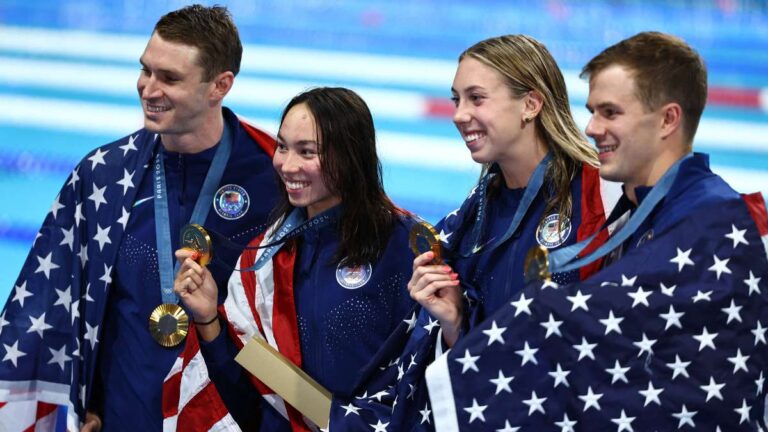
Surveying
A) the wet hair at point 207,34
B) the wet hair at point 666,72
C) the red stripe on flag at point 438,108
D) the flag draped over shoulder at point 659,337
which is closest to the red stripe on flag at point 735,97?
the red stripe on flag at point 438,108

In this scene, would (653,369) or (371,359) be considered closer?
(653,369)

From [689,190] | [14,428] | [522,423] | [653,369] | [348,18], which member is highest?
[348,18]

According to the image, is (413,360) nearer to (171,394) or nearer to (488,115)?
(488,115)

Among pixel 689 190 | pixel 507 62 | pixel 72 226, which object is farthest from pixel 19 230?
pixel 689 190

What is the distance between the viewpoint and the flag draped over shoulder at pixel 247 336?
3.30 m

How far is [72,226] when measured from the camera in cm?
367

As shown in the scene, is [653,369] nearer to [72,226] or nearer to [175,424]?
[175,424]

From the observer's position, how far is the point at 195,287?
3330 mm

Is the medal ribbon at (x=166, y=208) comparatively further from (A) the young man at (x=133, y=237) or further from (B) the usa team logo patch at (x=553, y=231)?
(B) the usa team logo patch at (x=553, y=231)

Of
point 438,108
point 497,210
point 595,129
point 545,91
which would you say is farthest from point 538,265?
point 438,108

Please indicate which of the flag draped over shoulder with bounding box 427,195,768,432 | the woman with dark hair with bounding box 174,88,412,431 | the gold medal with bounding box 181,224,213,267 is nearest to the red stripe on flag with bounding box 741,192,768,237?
the flag draped over shoulder with bounding box 427,195,768,432

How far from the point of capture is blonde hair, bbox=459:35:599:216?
3.03 m

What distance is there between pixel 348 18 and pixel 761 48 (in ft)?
10.4

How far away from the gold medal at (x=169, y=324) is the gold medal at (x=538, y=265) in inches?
46.0
